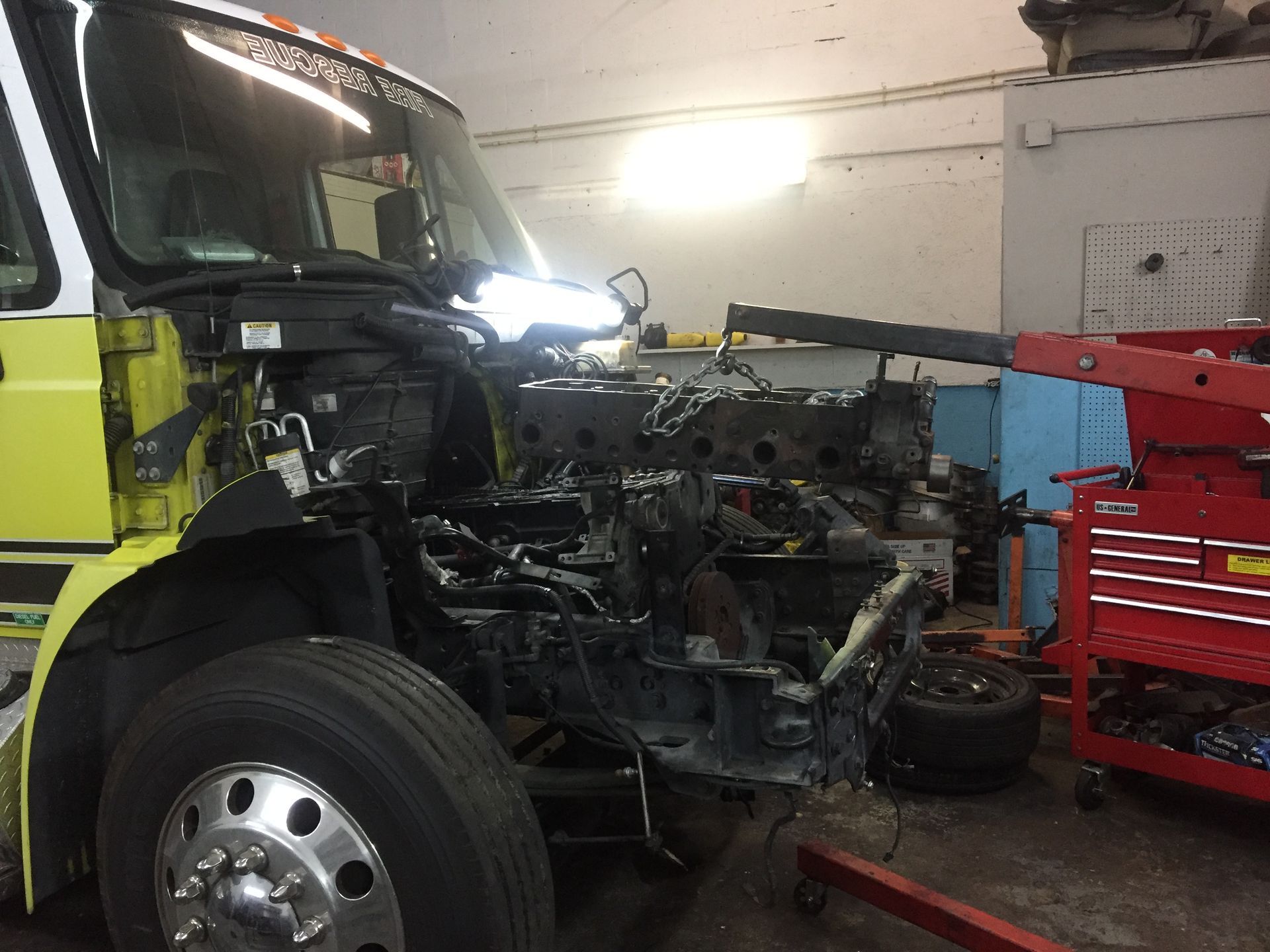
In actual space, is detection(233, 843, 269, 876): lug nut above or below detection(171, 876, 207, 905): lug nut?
above

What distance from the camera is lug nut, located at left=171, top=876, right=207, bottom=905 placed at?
1.79 m

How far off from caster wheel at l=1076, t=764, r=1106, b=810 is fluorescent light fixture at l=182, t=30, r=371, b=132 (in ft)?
11.5

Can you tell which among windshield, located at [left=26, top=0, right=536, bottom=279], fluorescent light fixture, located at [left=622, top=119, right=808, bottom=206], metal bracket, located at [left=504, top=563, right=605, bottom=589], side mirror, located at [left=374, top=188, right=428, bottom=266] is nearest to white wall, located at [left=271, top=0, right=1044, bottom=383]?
fluorescent light fixture, located at [left=622, top=119, right=808, bottom=206]

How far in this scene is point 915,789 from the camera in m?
3.46

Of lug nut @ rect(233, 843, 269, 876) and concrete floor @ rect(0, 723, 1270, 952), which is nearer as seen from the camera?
lug nut @ rect(233, 843, 269, 876)

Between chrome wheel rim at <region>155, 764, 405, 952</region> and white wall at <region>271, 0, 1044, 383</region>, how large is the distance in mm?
5778

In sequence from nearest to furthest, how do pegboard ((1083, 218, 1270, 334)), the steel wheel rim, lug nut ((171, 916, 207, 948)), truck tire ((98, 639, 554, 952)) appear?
truck tire ((98, 639, 554, 952)) → lug nut ((171, 916, 207, 948)) → the steel wheel rim → pegboard ((1083, 218, 1270, 334))

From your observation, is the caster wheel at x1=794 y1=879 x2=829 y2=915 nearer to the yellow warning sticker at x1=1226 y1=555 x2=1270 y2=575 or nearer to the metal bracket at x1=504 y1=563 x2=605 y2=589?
the metal bracket at x1=504 y1=563 x2=605 y2=589

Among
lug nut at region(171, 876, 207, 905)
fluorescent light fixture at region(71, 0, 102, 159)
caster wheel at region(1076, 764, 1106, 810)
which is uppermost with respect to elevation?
fluorescent light fixture at region(71, 0, 102, 159)

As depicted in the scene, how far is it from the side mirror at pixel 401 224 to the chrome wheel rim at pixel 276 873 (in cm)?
159

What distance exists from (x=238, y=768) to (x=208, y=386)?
0.83 meters

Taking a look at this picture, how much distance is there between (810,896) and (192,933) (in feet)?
5.49

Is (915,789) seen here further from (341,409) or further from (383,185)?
(383,185)

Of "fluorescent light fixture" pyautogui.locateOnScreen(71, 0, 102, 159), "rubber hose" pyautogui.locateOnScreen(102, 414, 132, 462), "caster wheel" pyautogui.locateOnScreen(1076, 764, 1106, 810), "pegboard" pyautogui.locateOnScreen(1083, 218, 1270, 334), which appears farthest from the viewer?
"pegboard" pyautogui.locateOnScreen(1083, 218, 1270, 334)
